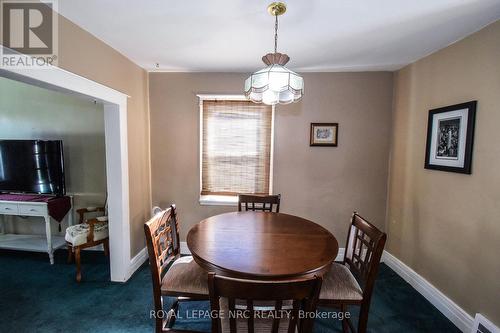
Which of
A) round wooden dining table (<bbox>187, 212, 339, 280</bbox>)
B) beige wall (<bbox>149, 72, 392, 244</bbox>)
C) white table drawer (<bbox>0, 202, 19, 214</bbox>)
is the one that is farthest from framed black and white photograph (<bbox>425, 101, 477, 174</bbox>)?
white table drawer (<bbox>0, 202, 19, 214</bbox>)

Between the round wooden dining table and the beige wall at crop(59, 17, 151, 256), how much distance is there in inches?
49.2

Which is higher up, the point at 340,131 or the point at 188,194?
the point at 340,131

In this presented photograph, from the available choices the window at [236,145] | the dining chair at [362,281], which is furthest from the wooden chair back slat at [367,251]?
the window at [236,145]

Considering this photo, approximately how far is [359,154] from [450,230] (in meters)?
1.15

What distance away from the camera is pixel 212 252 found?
1425 millimetres

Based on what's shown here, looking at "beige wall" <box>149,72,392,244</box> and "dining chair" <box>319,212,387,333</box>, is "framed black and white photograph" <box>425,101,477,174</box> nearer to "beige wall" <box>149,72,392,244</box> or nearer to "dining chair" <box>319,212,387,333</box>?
"beige wall" <box>149,72,392,244</box>

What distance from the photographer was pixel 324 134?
2.82 m

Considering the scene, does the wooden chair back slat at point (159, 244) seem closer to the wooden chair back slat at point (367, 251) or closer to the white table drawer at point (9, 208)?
the wooden chair back slat at point (367, 251)

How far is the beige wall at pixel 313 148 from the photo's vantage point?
9.12ft

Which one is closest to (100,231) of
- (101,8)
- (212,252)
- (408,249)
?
(212,252)

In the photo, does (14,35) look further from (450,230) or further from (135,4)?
(450,230)

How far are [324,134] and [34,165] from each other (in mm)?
3567

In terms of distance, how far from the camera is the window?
2.93 metres

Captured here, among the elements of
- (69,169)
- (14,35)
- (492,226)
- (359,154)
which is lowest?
(492,226)
